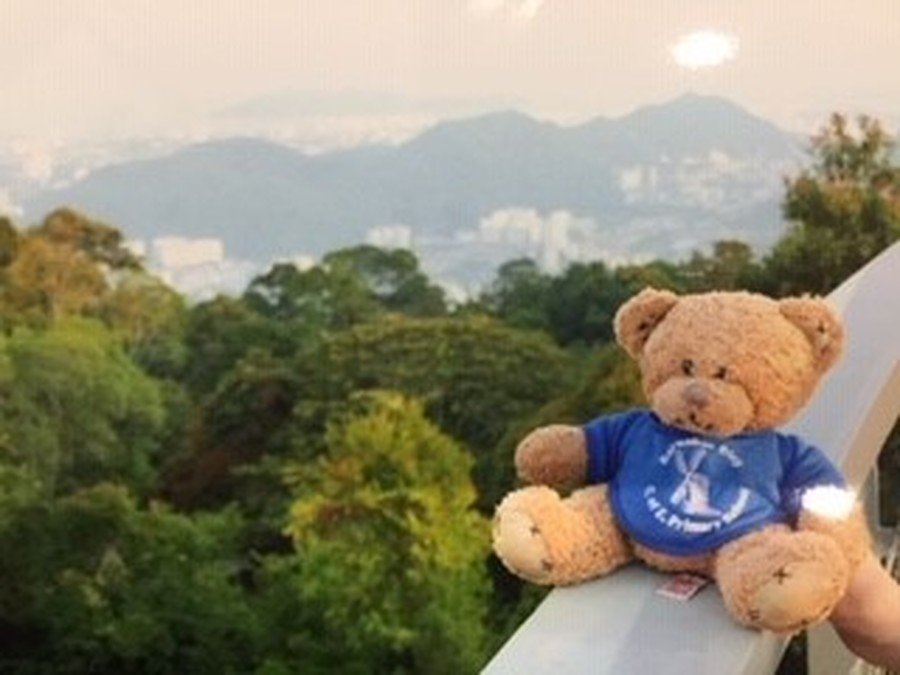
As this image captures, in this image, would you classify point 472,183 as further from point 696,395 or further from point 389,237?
point 696,395

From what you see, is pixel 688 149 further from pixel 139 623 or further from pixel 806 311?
pixel 806 311

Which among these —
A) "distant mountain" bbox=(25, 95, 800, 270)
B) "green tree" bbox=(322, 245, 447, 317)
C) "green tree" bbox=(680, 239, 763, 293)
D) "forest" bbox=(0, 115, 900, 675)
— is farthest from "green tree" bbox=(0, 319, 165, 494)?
"green tree" bbox=(680, 239, 763, 293)

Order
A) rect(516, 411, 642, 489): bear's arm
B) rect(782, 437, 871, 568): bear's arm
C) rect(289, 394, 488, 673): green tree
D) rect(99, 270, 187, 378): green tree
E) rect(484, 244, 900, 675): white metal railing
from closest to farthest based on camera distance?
rect(484, 244, 900, 675): white metal railing, rect(782, 437, 871, 568): bear's arm, rect(516, 411, 642, 489): bear's arm, rect(289, 394, 488, 673): green tree, rect(99, 270, 187, 378): green tree

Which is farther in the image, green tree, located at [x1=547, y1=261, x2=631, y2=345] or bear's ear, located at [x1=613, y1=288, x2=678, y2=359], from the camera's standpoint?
green tree, located at [x1=547, y1=261, x2=631, y2=345]

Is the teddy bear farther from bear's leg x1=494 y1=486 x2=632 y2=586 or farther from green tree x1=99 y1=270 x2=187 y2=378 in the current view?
green tree x1=99 y1=270 x2=187 y2=378

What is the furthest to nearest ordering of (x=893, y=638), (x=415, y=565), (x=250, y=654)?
(x=250, y=654) < (x=415, y=565) < (x=893, y=638)

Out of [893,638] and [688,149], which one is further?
[688,149]

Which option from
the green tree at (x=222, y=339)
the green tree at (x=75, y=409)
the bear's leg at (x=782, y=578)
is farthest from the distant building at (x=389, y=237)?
the bear's leg at (x=782, y=578)

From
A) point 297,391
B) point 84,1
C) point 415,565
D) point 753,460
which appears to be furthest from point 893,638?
point 84,1

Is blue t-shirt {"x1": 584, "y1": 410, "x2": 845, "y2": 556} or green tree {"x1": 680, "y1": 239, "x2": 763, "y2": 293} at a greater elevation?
blue t-shirt {"x1": 584, "y1": 410, "x2": 845, "y2": 556}
